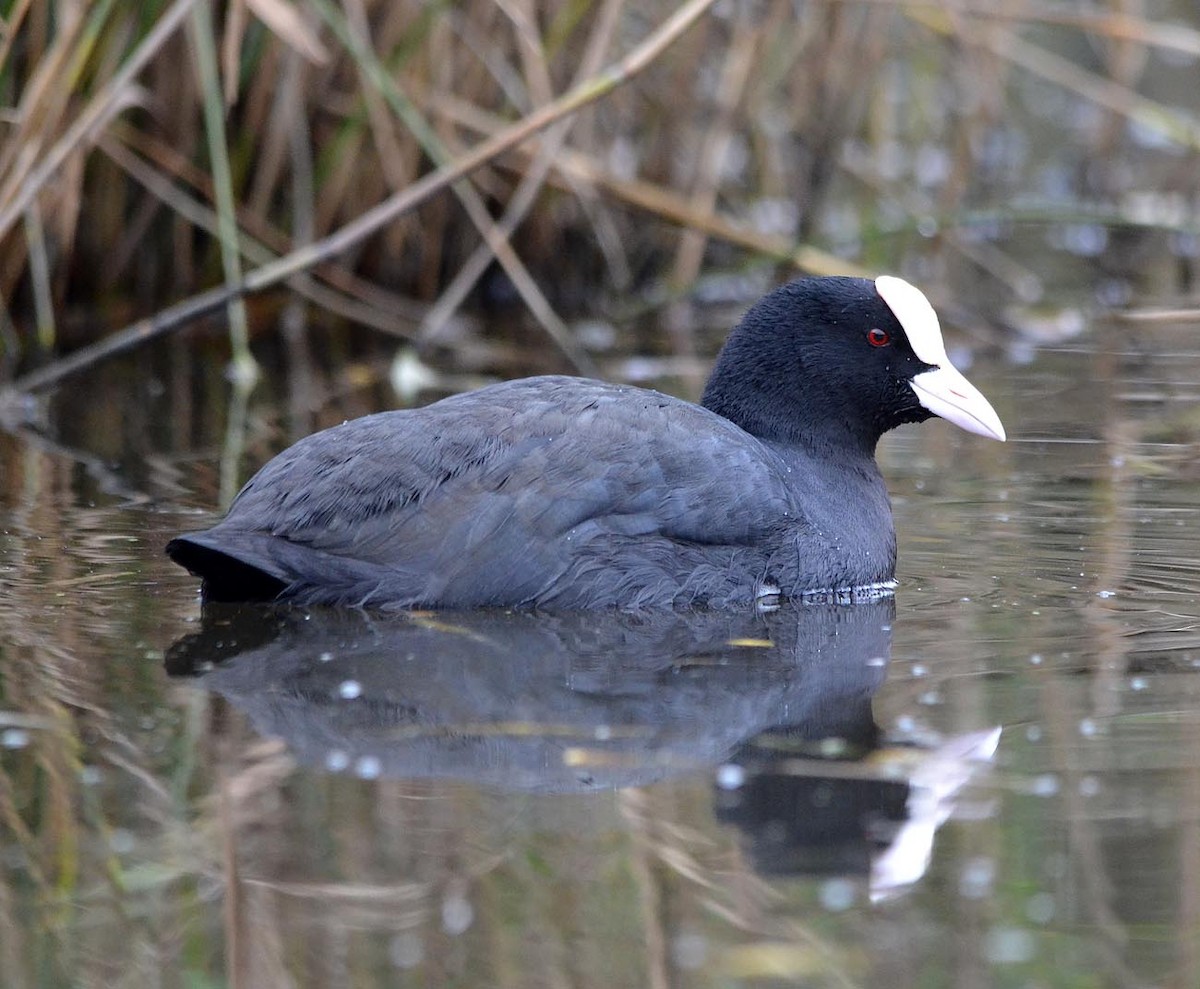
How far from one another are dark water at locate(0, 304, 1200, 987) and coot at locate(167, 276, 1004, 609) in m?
0.10

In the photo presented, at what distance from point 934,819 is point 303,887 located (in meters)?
0.96

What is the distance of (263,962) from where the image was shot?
8.28ft

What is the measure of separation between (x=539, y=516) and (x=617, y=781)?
1183 mm

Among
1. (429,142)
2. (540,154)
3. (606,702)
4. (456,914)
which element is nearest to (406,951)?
(456,914)

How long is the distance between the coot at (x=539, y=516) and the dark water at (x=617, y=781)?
0.34 ft

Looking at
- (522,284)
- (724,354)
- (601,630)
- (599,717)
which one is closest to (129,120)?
(522,284)

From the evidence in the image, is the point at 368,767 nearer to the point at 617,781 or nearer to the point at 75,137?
the point at 617,781

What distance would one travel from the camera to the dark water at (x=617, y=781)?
2.58 meters

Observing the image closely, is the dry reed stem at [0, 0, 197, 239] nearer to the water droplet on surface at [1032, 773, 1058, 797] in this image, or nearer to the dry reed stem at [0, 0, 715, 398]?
the dry reed stem at [0, 0, 715, 398]

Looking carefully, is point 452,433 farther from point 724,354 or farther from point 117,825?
point 117,825

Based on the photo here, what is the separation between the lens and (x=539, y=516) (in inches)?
167

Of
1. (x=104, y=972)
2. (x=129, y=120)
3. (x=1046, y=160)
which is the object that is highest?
(x=1046, y=160)

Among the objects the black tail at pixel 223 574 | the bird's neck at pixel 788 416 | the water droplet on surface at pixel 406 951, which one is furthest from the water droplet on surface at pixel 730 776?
the bird's neck at pixel 788 416

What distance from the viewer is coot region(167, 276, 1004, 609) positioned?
13.8 feet
